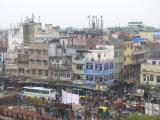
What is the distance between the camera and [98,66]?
4697cm

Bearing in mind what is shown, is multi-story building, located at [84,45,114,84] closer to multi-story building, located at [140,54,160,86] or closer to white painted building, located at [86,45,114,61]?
white painted building, located at [86,45,114,61]

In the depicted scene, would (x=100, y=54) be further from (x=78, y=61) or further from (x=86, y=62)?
(x=78, y=61)

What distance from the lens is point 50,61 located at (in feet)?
168

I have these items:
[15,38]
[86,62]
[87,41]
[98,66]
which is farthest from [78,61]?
[15,38]

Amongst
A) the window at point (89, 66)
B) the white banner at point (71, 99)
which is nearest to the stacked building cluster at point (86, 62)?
the window at point (89, 66)

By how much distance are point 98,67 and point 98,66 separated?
13cm

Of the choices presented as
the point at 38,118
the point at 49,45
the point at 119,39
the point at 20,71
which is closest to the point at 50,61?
→ the point at 49,45

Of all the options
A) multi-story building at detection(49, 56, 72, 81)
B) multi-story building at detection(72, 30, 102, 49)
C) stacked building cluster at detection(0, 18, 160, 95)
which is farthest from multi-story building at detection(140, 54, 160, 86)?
multi-story building at detection(49, 56, 72, 81)

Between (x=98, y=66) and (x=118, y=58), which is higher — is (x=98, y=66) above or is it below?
below

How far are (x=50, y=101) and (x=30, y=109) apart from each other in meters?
3.35

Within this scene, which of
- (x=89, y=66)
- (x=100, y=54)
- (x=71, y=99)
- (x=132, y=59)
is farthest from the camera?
(x=132, y=59)

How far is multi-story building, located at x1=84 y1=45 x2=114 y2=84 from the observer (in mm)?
47031

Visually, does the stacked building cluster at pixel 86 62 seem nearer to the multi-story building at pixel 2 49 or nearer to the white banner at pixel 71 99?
the multi-story building at pixel 2 49

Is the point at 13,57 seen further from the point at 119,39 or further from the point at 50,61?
the point at 119,39
